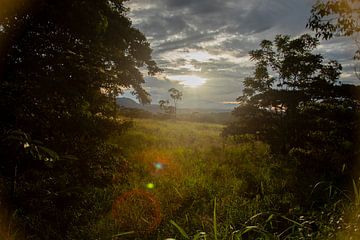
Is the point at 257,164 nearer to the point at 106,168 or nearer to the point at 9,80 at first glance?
the point at 106,168

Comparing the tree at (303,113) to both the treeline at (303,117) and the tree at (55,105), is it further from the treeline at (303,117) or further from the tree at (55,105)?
the tree at (55,105)

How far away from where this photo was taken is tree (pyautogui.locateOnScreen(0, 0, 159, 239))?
470cm

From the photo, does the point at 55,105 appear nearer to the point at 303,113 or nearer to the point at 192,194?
the point at 192,194

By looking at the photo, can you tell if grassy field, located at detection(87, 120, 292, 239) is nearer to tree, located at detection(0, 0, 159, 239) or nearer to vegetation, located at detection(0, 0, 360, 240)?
vegetation, located at detection(0, 0, 360, 240)

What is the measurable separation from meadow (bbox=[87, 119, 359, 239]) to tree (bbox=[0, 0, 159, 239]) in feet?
2.60

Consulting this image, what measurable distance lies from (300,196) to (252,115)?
6.90 meters

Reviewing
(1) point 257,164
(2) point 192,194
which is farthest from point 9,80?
(1) point 257,164

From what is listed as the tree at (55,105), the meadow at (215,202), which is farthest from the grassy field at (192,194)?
the tree at (55,105)

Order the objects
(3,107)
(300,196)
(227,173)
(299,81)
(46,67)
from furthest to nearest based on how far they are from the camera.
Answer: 1. (299,81)
2. (227,173)
3. (300,196)
4. (46,67)
5. (3,107)

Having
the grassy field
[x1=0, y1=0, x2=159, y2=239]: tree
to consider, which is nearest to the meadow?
the grassy field

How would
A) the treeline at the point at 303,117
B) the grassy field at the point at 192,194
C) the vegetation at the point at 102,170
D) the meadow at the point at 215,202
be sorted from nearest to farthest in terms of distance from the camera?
the meadow at the point at 215,202 < the vegetation at the point at 102,170 < the grassy field at the point at 192,194 < the treeline at the point at 303,117

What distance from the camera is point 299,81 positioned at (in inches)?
482

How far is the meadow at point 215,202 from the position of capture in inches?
149

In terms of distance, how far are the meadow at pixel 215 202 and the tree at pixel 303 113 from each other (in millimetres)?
1223
